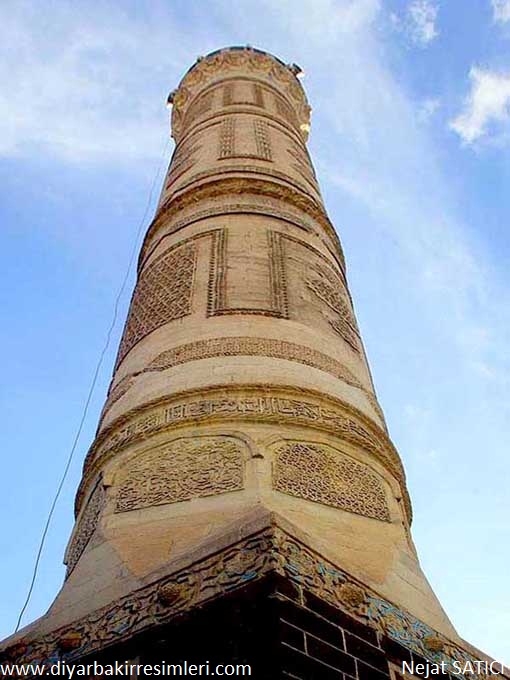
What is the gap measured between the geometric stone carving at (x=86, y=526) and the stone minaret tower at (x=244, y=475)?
13mm

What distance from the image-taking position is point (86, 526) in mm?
2816

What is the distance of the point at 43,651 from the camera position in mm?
2146

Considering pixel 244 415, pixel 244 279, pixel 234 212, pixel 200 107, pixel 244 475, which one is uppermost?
pixel 200 107

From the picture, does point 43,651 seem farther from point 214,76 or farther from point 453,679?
point 214,76

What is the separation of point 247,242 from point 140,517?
184 cm

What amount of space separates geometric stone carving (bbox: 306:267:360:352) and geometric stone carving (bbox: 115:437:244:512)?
1.20 m

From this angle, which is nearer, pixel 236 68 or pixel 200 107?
pixel 200 107

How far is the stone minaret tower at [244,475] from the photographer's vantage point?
190 centimetres

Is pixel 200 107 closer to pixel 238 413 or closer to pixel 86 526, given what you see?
pixel 238 413

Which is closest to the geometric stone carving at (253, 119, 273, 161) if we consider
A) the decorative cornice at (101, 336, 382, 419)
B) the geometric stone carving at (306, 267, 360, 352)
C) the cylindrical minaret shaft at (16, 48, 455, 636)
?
the cylindrical minaret shaft at (16, 48, 455, 636)

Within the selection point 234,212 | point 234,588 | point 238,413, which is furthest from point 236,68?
point 234,588

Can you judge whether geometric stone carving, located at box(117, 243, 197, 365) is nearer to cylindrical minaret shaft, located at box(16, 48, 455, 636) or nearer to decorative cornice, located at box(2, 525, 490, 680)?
cylindrical minaret shaft, located at box(16, 48, 455, 636)

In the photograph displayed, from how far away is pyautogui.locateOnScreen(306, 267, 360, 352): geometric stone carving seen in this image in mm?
3764

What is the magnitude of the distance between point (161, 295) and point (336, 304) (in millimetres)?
873
